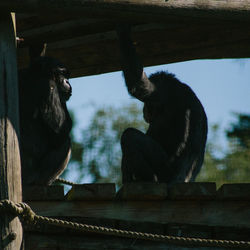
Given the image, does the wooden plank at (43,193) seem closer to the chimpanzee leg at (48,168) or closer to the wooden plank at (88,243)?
the wooden plank at (88,243)

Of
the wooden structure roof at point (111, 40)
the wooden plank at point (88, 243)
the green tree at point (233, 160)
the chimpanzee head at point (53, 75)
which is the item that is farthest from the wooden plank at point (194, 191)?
the green tree at point (233, 160)

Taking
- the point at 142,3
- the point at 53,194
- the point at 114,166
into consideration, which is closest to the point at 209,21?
the point at 142,3

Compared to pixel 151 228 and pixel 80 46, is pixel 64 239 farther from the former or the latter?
pixel 80 46

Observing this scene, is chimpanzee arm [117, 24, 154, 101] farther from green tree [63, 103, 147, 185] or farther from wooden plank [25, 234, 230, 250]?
green tree [63, 103, 147, 185]

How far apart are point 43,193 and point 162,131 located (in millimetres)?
2301

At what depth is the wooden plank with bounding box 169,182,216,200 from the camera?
4.60 meters

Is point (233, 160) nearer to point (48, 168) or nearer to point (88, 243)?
point (48, 168)

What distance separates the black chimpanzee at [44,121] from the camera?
6.61 meters

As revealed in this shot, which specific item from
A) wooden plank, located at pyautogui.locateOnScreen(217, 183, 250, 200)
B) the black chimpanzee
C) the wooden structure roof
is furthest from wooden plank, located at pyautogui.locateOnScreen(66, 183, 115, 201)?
the black chimpanzee

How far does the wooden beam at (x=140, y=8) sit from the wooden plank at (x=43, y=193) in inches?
57.2

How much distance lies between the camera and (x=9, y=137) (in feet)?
14.0

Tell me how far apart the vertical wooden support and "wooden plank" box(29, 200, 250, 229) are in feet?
2.11

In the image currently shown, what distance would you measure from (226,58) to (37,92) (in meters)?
2.28

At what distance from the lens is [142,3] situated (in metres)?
4.69
